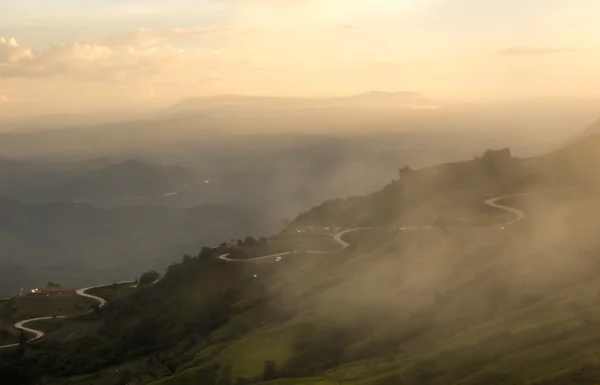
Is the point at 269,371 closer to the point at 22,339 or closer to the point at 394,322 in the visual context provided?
the point at 394,322

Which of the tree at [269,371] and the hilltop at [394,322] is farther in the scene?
the tree at [269,371]

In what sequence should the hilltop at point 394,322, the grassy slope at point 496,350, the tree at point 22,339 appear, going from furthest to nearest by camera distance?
the tree at point 22,339 → the hilltop at point 394,322 → the grassy slope at point 496,350

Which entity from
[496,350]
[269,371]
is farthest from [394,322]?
[496,350]

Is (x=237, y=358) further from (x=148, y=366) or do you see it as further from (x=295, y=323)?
(x=148, y=366)

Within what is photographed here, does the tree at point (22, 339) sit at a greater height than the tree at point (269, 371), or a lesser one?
greater

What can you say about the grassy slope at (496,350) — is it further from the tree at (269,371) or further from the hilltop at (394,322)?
the tree at (269,371)

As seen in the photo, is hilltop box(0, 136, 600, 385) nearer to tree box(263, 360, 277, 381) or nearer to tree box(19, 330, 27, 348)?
tree box(263, 360, 277, 381)

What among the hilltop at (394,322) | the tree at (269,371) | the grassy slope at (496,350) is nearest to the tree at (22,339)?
the hilltop at (394,322)

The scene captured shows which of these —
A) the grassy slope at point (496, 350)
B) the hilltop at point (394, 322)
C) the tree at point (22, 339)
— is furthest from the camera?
the tree at point (22, 339)
